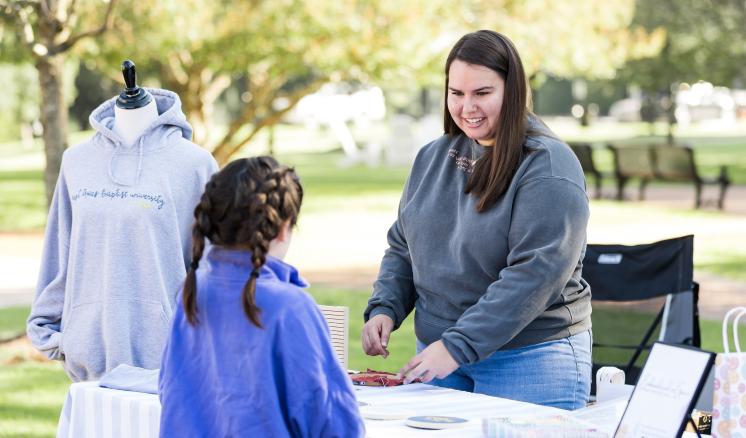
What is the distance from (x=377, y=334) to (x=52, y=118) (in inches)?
266

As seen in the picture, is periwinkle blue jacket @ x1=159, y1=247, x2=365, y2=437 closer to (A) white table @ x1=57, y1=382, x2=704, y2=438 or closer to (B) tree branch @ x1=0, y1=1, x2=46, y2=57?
(A) white table @ x1=57, y1=382, x2=704, y2=438

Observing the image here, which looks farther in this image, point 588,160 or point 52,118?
point 588,160

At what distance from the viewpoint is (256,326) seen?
2.84m

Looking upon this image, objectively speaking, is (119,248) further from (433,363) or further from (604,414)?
(604,414)

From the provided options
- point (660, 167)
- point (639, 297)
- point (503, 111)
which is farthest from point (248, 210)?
point (660, 167)

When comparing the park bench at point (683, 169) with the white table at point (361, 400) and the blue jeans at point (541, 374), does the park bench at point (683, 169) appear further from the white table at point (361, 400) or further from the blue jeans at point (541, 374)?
the white table at point (361, 400)

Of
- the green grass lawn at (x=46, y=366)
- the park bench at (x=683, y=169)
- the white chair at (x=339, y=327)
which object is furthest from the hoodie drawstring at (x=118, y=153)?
the park bench at (x=683, y=169)

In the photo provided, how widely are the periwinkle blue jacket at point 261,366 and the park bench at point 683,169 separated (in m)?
17.8

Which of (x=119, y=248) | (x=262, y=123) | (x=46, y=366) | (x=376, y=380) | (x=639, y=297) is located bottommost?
(x=46, y=366)

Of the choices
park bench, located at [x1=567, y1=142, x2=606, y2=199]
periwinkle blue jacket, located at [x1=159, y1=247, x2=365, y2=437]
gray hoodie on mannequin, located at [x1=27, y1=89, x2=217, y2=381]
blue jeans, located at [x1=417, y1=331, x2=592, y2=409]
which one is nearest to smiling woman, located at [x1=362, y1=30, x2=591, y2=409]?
blue jeans, located at [x1=417, y1=331, x2=592, y2=409]

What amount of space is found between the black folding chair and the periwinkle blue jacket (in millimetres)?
3473

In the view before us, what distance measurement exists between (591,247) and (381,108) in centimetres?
5094

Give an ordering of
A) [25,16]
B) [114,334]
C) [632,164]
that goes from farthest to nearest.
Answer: [632,164], [25,16], [114,334]

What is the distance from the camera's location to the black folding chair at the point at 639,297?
6.19m
